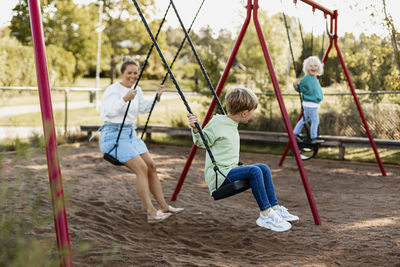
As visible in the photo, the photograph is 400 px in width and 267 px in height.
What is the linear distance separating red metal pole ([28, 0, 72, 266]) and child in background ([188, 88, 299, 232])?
4.36 feet

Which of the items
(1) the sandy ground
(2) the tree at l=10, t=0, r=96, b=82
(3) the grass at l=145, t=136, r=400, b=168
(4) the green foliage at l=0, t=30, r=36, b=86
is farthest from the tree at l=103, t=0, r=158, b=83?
(1) the sandy ground

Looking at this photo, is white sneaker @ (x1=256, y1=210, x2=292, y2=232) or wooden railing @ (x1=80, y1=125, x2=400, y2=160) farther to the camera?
wooden railing @ (x1=80, y1=125, x2=400, y2=160)

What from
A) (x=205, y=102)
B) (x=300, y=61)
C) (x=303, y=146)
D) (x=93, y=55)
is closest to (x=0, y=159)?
(x=303, y=146)

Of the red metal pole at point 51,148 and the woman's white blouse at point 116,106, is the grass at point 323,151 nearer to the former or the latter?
the woman's white blouse at point 116,106

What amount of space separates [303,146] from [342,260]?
3.07 meters

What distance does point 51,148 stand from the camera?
194 cm

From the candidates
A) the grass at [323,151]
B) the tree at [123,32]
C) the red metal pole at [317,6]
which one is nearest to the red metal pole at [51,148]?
the red metal pole at [317,6]

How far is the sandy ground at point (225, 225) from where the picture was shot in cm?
281

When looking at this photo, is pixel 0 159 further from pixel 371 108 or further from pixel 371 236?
pixel 371 108

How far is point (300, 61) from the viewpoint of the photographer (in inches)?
802

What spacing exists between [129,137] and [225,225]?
1235mm

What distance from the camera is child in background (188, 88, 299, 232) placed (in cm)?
312

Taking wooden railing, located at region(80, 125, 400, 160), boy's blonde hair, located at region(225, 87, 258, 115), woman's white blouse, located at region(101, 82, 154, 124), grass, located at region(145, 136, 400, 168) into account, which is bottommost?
grass, located at region(145, 136, 400, 168)

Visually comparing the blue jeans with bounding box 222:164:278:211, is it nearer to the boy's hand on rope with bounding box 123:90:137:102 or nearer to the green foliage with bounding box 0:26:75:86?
the boy's hand on rope with bounding box 123:90:137:102
